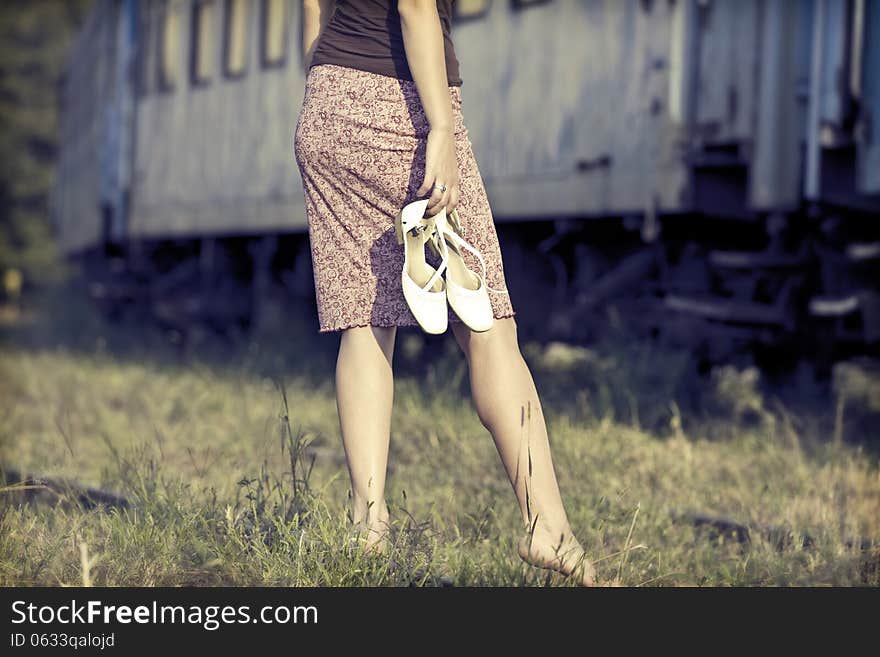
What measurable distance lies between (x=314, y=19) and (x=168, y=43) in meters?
9.35

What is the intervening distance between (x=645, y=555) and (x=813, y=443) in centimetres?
215

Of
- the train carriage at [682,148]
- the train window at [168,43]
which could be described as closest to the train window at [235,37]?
the train carriage at [682,148]

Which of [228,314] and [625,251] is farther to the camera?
[228,314]

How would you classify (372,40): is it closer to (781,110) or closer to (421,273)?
(421,273)

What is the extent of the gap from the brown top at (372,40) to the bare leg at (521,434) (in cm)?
66

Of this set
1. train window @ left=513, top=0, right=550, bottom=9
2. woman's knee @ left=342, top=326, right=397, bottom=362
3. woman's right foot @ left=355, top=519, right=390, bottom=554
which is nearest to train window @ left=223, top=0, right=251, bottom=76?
train window @ left=513, top=0, right=550, bottom=9

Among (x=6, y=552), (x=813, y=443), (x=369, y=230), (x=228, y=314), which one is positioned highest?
(x=369, y=230)

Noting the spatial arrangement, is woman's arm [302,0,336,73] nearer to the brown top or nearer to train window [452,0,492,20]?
the brown top

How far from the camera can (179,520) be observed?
A: 3414 millimetres

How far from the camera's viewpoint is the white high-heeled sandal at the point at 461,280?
3010mm

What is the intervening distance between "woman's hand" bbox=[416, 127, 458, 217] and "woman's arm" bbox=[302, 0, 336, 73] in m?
0.50

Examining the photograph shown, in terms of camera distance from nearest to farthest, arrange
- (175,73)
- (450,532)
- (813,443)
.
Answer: (450,532), (813,443), (175,73)

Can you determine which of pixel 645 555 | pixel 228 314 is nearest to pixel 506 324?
pixel 645 555
